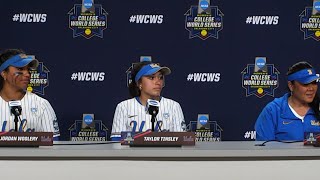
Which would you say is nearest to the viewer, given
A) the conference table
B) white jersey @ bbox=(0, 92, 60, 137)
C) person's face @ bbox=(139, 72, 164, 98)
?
the conference table

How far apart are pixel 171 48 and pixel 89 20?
87 centimetres

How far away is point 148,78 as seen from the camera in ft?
14.0

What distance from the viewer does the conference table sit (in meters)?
2.34

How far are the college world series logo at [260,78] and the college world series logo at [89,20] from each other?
1.49 metres

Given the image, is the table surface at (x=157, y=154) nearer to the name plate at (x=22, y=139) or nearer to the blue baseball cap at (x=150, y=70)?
the name plate at (x=22, y=139)

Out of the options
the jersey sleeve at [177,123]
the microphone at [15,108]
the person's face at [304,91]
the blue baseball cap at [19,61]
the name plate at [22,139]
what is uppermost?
the blue baseball cap at [19,61]

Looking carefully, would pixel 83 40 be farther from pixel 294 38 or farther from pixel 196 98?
pixel 294 38

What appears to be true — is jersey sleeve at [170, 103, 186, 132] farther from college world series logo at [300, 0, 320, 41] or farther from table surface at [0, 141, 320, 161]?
table surface at [0, 141, 320, 161]

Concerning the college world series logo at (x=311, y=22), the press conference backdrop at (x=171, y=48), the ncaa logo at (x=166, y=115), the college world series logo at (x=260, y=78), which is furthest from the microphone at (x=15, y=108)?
the college world series logo at (x=311, y=22)

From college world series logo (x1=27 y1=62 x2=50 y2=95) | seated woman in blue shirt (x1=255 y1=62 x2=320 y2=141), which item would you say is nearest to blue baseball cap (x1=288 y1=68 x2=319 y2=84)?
seated woman in blue shirt (x1=255 y1=62 x2=320 y2=141)

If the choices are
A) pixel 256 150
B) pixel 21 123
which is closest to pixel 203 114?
pixel 21 123

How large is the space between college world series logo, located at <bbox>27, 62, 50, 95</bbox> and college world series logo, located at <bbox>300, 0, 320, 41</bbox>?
102 inches

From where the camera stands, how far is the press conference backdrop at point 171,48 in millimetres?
5180

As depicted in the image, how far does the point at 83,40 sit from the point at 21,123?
4.67 feet
